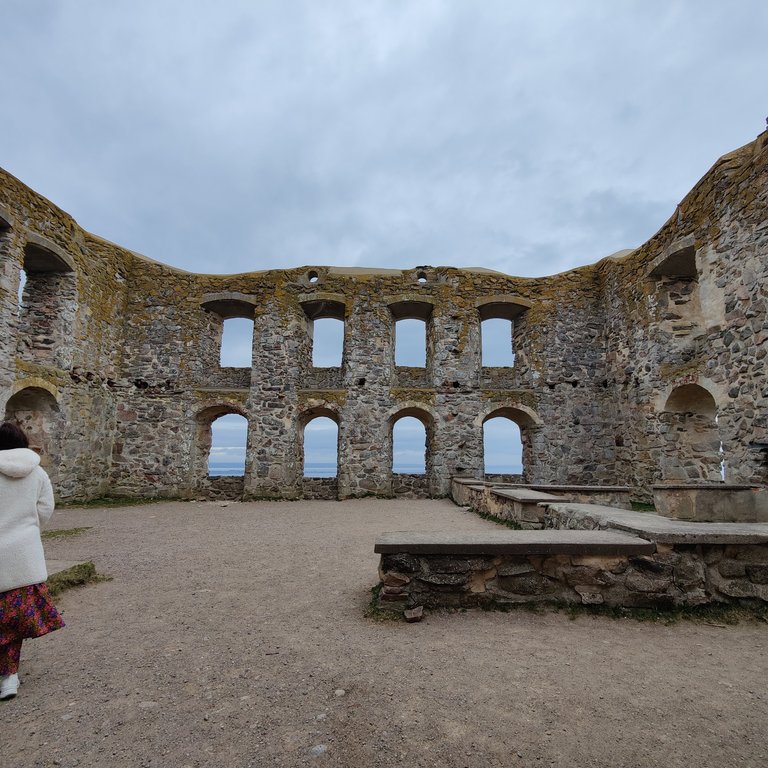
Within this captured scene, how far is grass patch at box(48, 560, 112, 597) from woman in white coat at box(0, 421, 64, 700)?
1631 millimetres

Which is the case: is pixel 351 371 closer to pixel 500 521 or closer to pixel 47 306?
pixel 500 521

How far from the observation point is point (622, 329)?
1136 centimetres

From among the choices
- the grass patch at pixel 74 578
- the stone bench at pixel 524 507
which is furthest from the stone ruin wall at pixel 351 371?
the grass patch at pixel 74 578

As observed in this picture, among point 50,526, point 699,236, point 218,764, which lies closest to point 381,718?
point 218,764

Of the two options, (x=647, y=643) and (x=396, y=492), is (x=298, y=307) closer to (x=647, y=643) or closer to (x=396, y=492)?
(x=396, y=492)

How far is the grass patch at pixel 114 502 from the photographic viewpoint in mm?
10047

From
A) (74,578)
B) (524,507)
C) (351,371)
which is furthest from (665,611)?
(351,371)

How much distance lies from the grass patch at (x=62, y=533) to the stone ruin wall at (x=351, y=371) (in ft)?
11.4

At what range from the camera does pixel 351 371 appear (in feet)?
40.3

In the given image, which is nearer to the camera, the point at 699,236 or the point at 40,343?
the point at 699,236

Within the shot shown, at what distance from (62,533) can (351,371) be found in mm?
7439

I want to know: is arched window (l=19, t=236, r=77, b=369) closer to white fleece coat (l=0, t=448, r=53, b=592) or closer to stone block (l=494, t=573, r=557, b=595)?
white fleece coat (l=0, t=448, r=53, b=592)

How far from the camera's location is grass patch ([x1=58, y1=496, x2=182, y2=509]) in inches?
396

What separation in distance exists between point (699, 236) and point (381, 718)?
9.97m
